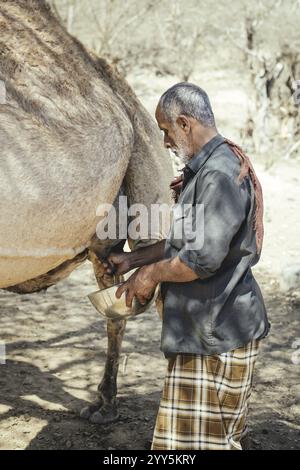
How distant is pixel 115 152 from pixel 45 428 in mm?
1653

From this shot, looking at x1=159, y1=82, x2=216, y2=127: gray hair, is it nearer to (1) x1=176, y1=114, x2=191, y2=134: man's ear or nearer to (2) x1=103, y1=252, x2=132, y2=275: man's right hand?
(1) x1=176, y1=114, x2=191, y2=134: man's ear

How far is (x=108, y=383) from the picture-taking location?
4094 millimetres

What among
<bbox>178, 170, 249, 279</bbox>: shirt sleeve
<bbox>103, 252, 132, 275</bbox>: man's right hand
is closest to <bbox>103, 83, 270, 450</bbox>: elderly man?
<bbox>178, 170, 249, 279</bbox>: shirt sleeve

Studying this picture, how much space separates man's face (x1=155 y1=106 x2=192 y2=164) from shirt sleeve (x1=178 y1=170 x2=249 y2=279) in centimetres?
17

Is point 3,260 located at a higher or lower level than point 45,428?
higher

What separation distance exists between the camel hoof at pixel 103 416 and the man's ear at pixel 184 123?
2.08 m

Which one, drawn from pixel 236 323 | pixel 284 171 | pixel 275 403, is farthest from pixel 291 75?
pixel 236 323

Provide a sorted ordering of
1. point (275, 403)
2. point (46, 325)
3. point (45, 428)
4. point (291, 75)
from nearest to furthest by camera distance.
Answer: point (45, 428) < point (275, 403) < point (46, 325) < point (291, 75)

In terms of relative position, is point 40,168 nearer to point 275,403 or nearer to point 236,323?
point 236,323

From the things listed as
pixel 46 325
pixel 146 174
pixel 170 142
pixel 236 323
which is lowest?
pixel 46 325

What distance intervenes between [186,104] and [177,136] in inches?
5.0

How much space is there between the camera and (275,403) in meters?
4.29

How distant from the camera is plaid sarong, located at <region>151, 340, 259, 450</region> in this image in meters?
2.62

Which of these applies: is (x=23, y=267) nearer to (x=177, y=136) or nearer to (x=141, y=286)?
(x=141, y=286)
